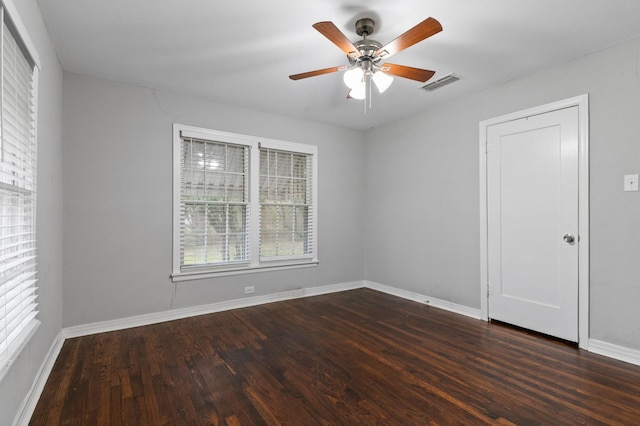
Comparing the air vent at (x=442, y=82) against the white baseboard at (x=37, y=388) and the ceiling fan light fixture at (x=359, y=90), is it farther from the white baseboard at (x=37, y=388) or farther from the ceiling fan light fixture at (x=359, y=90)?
the white baseboard at (x=37, y=388)

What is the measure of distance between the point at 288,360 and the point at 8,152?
2243mm

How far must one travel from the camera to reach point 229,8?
2.23 metres

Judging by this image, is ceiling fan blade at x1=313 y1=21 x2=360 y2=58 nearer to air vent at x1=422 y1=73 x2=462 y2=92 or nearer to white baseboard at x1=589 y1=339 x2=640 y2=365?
air vent at x1=422 y1=73 x2=462 y2=92

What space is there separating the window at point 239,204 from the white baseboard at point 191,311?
1.24ft

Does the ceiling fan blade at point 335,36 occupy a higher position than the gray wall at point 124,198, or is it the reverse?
the ceiling fan blade at point 335,36

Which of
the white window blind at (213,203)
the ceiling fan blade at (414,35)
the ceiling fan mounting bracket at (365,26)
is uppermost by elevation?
the ceiling fan mounting bracket at (365,26)

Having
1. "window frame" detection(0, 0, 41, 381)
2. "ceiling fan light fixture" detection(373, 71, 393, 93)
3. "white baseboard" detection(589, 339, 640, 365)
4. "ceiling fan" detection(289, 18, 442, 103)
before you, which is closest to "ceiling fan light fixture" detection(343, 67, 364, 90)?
"ceiling fan" detection(289, 18, 442, 103)

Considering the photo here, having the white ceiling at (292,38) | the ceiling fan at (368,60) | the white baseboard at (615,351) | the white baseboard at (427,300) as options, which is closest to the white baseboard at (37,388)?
the white ceiling at (292,38)

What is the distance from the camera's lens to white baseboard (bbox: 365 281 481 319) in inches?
148

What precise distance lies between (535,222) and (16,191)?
160 inches

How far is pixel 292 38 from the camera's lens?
258 centimetres

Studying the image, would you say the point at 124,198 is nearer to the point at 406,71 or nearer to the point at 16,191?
the point at 16,191

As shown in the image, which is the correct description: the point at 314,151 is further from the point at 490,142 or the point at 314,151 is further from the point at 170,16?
the point at 170,16

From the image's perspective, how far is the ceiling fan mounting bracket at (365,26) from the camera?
2.34 meters
